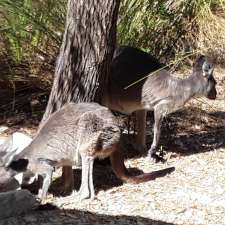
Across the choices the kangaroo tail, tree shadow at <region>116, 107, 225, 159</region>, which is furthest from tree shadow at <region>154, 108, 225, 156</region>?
the kangaroo tail

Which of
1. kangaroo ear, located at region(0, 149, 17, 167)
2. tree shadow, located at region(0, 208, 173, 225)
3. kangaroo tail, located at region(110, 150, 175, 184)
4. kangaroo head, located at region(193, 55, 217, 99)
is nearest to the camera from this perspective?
tree shadow, located at region(0, 208, 173, 225)

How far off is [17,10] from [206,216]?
9.13ft

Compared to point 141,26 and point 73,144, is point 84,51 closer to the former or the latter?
point 73,144

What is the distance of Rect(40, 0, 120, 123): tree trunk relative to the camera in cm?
604

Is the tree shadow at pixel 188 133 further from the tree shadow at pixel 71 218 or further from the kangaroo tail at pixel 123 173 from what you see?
the tree shadow at pixel 71 218

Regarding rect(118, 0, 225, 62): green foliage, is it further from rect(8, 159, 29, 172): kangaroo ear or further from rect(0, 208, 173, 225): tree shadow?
rect(0, 208, 173, 225): tree shadow

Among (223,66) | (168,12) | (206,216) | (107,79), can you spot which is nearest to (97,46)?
(107,79)

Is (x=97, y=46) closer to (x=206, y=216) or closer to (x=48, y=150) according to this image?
(x=48, y=150)

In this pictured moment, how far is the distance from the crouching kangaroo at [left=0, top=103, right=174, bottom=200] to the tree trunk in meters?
0.48

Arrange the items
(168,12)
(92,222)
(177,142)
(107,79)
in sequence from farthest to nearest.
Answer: (168,12), (177,142), (107,79), (92,222)

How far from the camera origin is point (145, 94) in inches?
272

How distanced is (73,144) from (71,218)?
0.72m

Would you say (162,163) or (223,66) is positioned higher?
(223,66)

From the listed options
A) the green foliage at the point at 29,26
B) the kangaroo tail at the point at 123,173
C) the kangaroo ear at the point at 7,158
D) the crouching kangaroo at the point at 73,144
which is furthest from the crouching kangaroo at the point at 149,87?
the kangaroo ear at the point at 7,158
